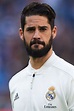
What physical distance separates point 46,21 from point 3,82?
201 inches

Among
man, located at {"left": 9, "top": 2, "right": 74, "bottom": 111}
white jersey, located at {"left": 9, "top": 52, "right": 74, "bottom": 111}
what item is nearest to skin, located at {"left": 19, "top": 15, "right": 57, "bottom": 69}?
man, located at {"left": 9, "top": 2, "right": 74, "bottom": 111}

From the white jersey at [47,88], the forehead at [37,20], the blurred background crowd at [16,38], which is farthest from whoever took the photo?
the blurred background crowd at [16,38]

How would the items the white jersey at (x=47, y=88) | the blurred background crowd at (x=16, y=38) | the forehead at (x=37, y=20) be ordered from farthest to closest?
the blurred background crowd at (x=16, y=38), the forehead at (x=37, y=20), the white jersey at (x=47, y=88)

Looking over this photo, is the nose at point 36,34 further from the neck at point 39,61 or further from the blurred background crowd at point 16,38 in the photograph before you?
the blurred background crowd at point 16,38

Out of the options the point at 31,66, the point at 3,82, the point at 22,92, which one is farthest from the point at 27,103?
the point at 3,82

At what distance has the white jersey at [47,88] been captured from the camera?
8.95ft

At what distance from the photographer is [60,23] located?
8.30m

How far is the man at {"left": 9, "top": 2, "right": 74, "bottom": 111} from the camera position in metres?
2.75

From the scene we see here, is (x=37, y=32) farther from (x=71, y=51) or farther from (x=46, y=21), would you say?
(x=71, y=51)

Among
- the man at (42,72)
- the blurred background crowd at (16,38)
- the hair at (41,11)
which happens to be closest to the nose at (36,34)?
the man at (42,72)

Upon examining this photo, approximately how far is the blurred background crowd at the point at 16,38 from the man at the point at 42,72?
471 centimetres

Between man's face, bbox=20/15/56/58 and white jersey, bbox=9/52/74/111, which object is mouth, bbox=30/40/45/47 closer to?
man's face, bbox=20/15/56/58

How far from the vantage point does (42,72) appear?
2939 millimetres

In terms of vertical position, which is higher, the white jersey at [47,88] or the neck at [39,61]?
the neck at [39,61]
